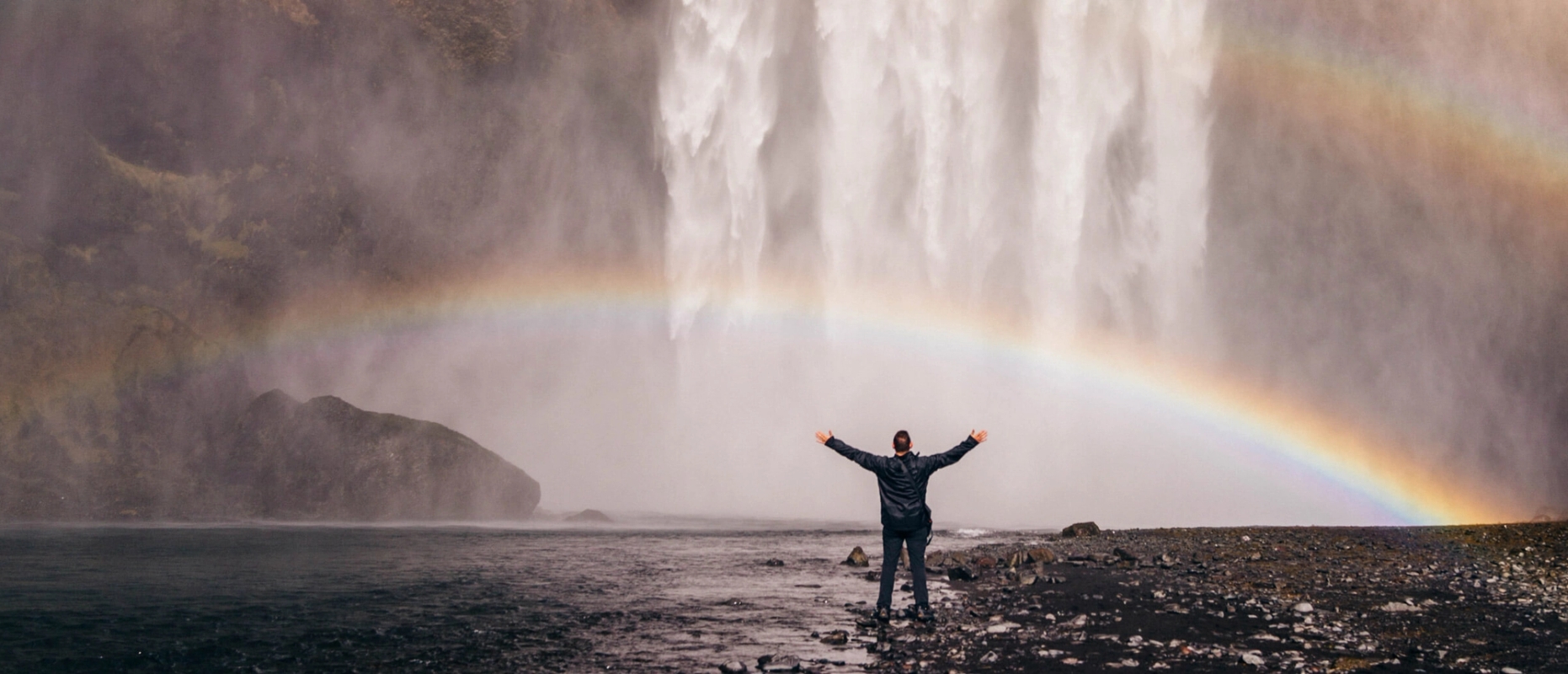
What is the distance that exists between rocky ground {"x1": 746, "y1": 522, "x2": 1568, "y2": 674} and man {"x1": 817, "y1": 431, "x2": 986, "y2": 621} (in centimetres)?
44

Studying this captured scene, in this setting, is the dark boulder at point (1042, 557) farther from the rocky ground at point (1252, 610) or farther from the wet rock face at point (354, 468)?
the wet rock face at point (354, 468)

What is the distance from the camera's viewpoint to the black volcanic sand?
357 inches

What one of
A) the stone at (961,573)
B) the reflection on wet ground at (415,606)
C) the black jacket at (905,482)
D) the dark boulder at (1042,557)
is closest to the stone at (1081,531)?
the reflection on wet ground at (415,606)

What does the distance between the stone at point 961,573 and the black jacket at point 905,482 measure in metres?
5.26

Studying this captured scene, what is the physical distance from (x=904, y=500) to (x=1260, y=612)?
4431mm

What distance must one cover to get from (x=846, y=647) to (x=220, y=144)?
2418 inches

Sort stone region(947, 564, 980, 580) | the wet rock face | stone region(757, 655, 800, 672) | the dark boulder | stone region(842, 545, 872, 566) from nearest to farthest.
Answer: stone region(757, 655, 800, 672)
stone region(947, 564, 980, 580)
the dark boulder
stone region(842, 545, 872, 566)
the wet rock face

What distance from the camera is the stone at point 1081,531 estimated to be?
26.7 metres

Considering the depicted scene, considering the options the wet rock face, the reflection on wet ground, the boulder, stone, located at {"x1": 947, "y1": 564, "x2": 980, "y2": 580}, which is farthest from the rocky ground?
the wet rock face

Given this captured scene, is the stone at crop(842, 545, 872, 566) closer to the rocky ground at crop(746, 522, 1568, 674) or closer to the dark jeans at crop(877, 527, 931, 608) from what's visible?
the rocky ground at crop(746, 522, 1568, 674)

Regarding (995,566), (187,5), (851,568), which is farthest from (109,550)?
(187,5)

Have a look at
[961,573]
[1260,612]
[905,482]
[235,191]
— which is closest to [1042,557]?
[961,573]

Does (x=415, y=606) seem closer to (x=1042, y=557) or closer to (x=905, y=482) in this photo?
(x=905, y=482)

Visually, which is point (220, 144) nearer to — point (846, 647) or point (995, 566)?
point (995, 566)
